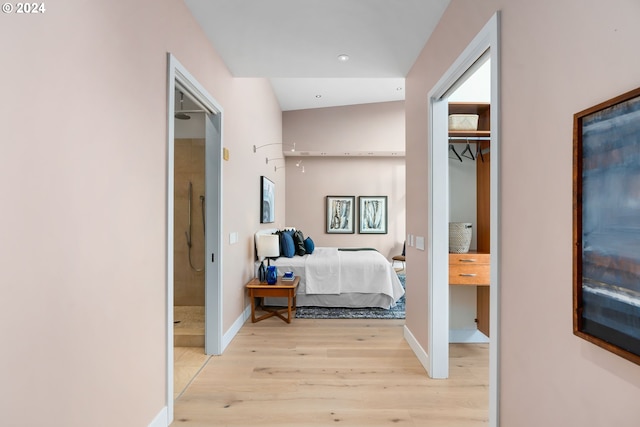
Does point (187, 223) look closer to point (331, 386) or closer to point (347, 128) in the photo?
point (331, 386)

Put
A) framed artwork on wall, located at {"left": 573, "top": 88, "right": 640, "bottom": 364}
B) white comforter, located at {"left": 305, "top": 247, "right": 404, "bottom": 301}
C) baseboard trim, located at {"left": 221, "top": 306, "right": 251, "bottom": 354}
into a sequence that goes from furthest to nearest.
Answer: white comforter, located at {"left": 305, "top": 247, "right": 404, "bottom": 301}
baseboard trim, located at {"left": 221, "top": 306, "right": 251, "bottom": 354}
framed artwork on wall, located at {"left": 573, "top": 88, "right": 640, "bottom": 364}

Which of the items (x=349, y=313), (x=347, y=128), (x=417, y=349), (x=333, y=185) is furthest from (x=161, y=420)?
(x=347, y=128)

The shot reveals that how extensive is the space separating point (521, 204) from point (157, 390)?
210 cm

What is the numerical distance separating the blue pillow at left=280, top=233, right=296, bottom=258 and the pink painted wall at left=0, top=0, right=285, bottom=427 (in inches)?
120

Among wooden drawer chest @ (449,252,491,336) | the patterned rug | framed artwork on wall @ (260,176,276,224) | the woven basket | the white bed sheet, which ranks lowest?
the patterned rug

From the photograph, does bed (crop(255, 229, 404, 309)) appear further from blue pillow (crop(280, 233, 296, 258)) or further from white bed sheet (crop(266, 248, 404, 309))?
blue pillow (crop(280, 233, 296, 258))

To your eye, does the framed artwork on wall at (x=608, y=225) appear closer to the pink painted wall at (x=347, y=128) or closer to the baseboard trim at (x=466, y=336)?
the baseboard trim at (x=466, y=336)

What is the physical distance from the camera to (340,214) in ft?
25.8

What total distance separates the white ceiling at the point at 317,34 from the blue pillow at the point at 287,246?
239cm

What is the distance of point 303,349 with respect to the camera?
3221mm

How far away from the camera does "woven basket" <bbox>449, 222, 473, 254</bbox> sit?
3.06 m

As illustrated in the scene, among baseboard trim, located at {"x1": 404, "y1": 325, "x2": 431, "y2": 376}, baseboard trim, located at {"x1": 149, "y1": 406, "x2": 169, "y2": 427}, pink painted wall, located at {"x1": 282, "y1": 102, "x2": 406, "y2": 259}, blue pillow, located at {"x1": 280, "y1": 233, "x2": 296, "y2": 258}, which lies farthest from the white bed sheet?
pink painted wall, located at {"x1": 282, "y1": 102, "x2": 406, "y2": 259}

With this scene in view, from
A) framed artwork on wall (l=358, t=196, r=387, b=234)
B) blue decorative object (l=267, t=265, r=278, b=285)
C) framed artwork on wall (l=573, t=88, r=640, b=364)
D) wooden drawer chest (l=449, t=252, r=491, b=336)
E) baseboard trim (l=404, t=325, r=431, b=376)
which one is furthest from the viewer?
framed artwork on wall (l=358, t=196, r=387, b=234)

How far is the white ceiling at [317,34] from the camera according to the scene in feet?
7.74
